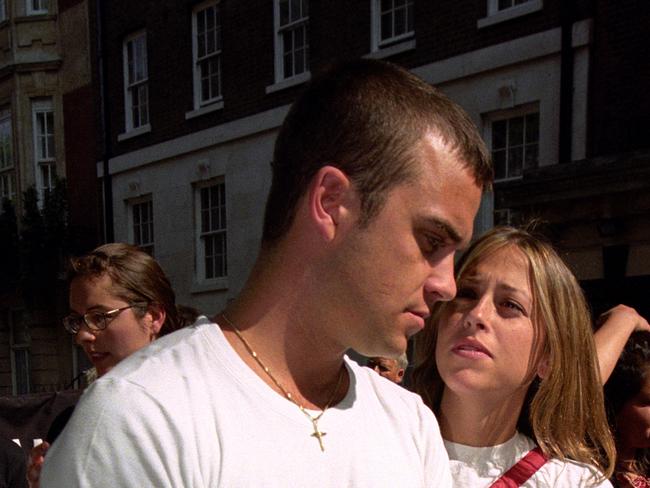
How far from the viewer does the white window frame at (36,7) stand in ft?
52.6

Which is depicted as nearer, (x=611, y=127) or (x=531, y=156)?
(x=611, y=127)

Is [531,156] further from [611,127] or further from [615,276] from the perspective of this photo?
[615,276]

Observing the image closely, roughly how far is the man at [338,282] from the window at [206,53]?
1110cm

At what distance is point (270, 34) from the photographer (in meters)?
11.2

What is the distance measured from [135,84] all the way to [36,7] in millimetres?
4550

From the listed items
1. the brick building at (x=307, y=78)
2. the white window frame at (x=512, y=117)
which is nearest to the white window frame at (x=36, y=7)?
the brick building at (x=307, y=78)

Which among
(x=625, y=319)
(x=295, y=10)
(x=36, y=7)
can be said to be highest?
(x=36, y=7)

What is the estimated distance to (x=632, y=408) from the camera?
2883 millimetres

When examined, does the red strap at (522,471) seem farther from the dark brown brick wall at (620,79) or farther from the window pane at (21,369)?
the window pane at (21,369)

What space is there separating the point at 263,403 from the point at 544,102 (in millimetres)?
7506

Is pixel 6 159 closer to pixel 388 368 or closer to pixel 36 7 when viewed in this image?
pixel 36 7

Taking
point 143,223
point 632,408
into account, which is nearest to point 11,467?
point 632,408

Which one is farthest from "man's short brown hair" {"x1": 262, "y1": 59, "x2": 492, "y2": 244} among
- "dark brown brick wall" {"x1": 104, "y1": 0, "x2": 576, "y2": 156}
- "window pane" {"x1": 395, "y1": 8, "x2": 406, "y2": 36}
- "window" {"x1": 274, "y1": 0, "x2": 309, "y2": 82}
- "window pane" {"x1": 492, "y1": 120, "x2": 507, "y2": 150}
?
"window" {"x1": 274, "y1": 0, "x2": 309, "y2": 82}

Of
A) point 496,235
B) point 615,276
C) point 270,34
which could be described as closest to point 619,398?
point 496,235
